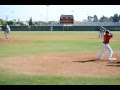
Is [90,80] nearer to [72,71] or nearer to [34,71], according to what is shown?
[72,71]

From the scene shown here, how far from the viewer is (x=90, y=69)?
431 inches

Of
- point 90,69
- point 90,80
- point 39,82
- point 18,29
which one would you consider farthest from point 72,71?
point 18,29

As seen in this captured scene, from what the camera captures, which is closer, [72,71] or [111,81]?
[111,81]

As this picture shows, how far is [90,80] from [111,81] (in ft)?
2.10

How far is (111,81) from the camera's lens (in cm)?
855

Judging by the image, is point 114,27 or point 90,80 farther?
point 114,27

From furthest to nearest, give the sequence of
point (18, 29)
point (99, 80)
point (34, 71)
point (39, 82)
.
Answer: point (18, 29), point (34, 71), point (99, 80), point (39, 82)

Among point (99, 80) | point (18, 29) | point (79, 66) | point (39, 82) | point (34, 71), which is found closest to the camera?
point (39, 82)
